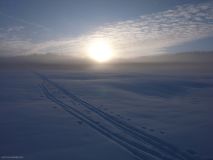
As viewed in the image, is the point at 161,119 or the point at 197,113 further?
the point at 197,113

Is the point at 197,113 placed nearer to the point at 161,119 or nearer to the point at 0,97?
the point at 161,119

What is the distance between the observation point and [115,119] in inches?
443

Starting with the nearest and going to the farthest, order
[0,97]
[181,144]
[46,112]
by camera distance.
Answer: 1. [181,144]
2. [46,112]
3. [0,97]

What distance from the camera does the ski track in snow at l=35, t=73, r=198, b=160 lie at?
740 cm

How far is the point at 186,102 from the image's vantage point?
15953 millimetres

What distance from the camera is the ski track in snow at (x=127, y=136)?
24.3 feet

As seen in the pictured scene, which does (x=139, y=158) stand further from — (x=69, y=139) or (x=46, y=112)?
(x=46, y=112)

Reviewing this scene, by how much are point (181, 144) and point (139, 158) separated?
1905mm

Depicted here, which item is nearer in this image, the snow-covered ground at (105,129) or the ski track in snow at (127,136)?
the ski track in snow at (127,136)

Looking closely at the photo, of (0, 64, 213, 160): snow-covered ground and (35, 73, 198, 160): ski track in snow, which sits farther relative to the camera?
(0, 64, 213, 160): snow-covered ground

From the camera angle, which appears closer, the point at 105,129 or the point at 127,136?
the point at 127,136

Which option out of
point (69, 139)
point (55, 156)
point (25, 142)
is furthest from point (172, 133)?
point (25, 142)

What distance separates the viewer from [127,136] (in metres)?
9.00

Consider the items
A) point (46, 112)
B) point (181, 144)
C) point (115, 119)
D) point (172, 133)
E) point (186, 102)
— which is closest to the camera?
point (181, 144)
